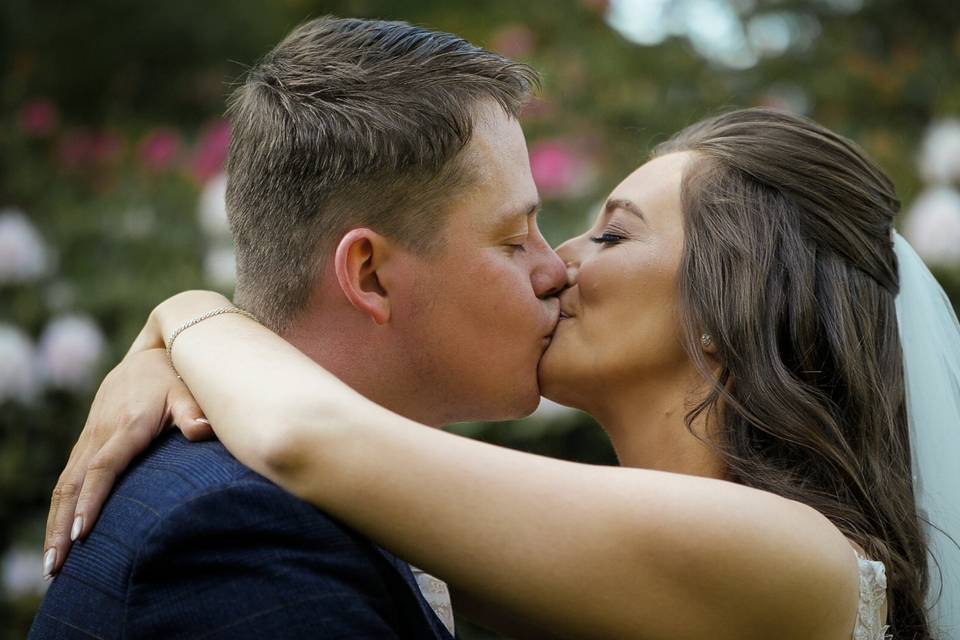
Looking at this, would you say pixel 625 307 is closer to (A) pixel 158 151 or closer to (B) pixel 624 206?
(B) pixel 624 206

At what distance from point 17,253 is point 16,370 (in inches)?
33.3

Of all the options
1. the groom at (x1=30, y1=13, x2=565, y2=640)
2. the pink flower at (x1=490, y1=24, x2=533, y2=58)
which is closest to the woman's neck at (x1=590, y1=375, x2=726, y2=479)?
the groom at (x1=30, y1=13, x2=565, y2=640)

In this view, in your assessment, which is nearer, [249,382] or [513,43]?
[249,382]

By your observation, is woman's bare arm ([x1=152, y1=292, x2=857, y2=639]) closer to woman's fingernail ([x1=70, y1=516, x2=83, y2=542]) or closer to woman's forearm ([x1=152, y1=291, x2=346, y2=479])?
woman's forearm ([x1=152, y1=291, x2=346, y2=479])

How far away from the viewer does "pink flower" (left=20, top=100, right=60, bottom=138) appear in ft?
26.2

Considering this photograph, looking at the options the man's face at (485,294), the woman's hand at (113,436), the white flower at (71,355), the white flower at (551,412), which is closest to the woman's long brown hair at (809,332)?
the man's face at (485,294)

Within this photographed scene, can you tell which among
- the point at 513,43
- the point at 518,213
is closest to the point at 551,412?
the point at 518,213

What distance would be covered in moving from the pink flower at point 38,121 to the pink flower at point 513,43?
3.13 m

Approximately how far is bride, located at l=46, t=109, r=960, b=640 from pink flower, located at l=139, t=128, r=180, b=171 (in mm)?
4993

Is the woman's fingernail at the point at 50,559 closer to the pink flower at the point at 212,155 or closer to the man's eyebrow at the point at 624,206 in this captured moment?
the man's eyebrow at the point at 624,206

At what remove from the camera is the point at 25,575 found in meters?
5.82

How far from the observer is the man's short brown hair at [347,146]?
2916 millimetres

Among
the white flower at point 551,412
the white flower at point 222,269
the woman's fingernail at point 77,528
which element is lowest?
the white flower at point 551,412

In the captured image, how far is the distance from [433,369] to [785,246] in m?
0.99
